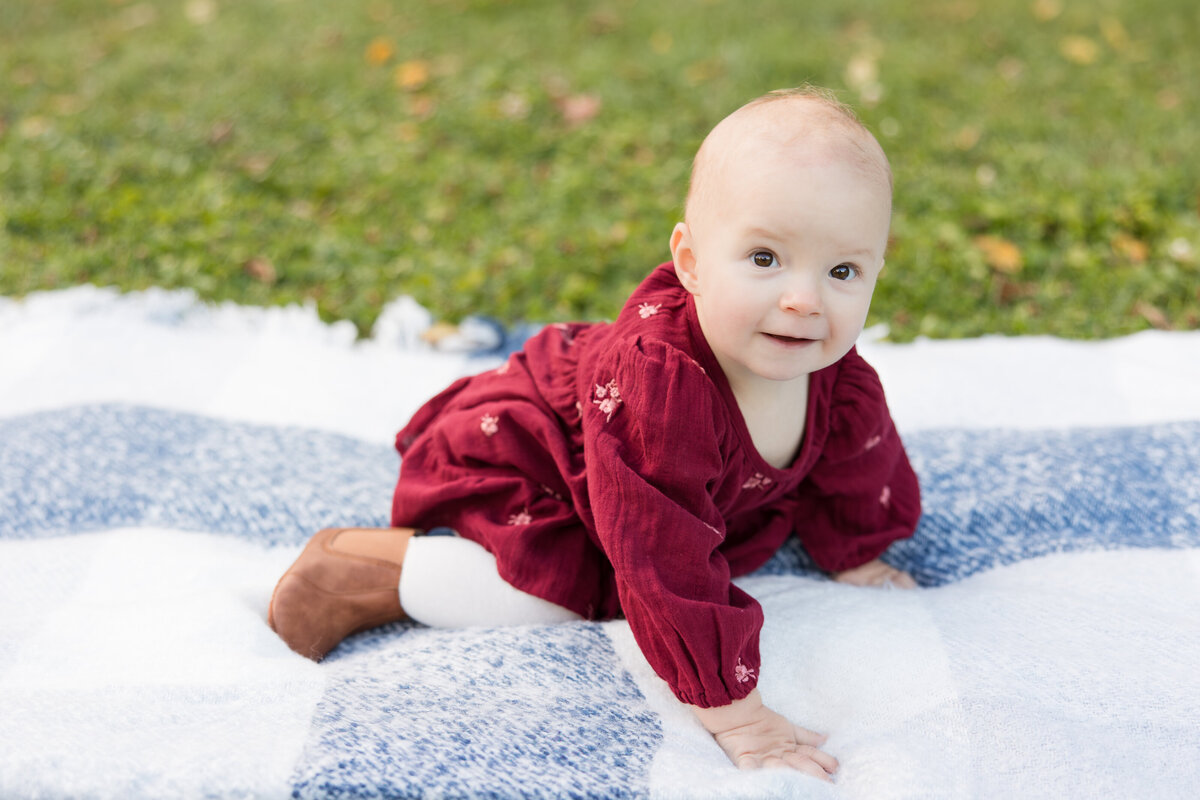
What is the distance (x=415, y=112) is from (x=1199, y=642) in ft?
11.1

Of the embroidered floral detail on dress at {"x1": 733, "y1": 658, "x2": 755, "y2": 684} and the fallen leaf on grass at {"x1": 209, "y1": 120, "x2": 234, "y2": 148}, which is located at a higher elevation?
the fallen leaf on grass at {"x1": 209, "y1": 120, "x2": 234, "y2": 148}

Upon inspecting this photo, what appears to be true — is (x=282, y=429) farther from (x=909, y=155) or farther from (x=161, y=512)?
(x=909, y=155)

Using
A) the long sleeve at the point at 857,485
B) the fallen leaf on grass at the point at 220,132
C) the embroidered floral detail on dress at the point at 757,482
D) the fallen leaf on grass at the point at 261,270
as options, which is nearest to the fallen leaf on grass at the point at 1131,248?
the long sleeve at the point at 857,485

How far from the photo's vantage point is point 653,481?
158 centimetres

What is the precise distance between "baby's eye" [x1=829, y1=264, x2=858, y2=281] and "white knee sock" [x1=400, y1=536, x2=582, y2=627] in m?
0.79

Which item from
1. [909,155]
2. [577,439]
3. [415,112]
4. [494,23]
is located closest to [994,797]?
[577,439]

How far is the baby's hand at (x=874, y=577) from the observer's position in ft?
6.70

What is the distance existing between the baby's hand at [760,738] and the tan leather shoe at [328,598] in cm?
62

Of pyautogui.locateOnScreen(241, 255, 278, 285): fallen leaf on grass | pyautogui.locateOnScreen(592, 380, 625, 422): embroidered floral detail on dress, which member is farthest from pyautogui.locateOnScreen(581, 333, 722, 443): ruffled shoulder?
pyautogui.locateOnScreen(241, 255, 278, 285): fallen leaf on grass

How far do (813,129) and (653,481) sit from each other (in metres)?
0.56

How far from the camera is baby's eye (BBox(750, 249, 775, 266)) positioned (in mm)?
1480

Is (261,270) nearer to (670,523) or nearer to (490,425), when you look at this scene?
(490,425)

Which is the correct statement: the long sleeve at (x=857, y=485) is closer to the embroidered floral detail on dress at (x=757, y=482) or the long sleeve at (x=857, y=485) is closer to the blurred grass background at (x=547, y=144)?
the embroidered floral detail on dress at (x=757, y=482)

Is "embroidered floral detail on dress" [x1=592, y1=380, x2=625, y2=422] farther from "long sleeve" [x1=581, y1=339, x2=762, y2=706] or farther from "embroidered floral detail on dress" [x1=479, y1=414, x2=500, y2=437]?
"embroidered floral detail on dress" [x1=479, y1=414, x2=500, y2=437]
